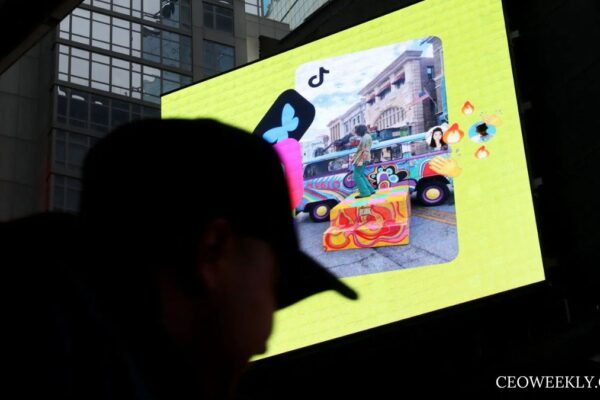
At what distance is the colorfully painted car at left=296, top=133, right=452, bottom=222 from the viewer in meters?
13.2

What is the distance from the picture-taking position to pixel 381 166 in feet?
44.9

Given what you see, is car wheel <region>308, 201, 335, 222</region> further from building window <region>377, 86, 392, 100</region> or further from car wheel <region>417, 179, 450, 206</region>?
building window <region>377, 86, 392, 100</region>

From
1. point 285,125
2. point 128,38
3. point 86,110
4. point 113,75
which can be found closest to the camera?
point 285,125

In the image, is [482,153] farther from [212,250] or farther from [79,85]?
[79,85]

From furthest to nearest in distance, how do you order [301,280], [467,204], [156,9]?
[156,9], [467,204], [301,280]

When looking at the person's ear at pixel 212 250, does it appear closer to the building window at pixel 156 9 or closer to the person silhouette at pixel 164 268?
the person silhouette at pixel 164 268

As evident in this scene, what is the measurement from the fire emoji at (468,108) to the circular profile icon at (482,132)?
249 millimetres

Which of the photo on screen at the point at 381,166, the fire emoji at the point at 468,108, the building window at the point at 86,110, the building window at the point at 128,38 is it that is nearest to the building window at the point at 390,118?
the photo on screen at the point at 381,166

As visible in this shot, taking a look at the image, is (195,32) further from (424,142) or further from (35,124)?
(424,142)

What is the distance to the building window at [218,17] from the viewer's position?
3241 cm

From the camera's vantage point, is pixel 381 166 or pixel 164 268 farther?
pixel 381 166

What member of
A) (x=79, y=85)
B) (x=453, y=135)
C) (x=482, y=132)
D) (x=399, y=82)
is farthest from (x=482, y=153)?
(x=79, y=85)

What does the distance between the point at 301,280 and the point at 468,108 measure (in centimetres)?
1257

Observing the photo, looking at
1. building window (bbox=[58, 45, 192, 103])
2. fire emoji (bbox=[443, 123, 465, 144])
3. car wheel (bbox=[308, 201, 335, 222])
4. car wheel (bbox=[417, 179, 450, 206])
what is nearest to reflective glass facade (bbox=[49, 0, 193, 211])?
building window (bbox=[58, 45, 192, 103])
